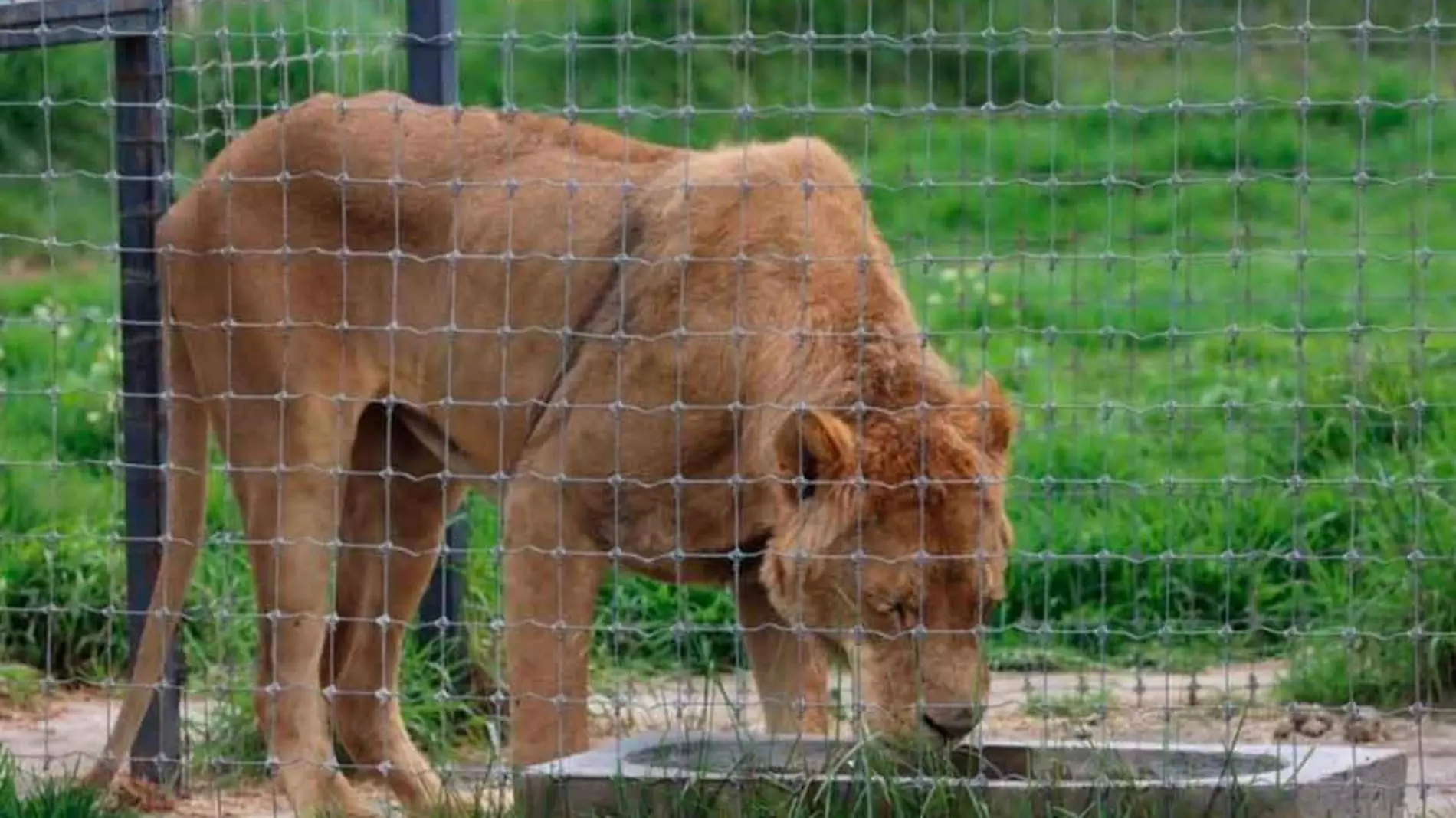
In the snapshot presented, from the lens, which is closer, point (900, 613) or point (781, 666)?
point (900, 613)

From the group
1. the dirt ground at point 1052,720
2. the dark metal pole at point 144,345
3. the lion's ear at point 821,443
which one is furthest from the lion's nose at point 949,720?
the dark metal pole at point 144,345

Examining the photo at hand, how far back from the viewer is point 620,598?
812 cm

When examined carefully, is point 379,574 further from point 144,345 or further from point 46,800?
point 46,800

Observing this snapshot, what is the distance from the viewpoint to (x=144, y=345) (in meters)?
6.52

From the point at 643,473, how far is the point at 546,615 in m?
0.41

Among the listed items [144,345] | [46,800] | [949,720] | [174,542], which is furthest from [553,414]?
[46,800]

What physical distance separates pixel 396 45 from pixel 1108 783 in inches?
101

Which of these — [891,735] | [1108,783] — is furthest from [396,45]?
[1108,783]

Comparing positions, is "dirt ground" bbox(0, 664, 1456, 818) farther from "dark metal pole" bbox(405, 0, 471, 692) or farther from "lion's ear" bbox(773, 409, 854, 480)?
"lion's ear" bbox(773, 409, 854, 480)

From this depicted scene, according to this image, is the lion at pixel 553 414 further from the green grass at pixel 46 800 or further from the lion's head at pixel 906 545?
the green grass at pixel 46 800

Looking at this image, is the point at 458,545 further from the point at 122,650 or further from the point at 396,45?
the point at 396,45

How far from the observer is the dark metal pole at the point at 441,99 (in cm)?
738

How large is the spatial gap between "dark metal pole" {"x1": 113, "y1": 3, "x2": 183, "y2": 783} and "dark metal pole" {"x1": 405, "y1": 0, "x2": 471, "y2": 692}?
0.90m

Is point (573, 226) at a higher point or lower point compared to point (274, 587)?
higher
